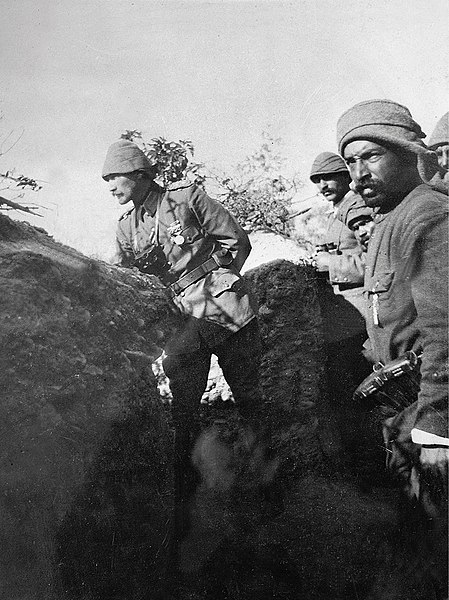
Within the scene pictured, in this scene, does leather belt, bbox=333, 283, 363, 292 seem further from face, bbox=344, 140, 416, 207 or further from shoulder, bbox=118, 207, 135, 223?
shoulder, bbox=118, 207, 135, 223

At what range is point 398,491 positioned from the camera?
Result: 2.52m

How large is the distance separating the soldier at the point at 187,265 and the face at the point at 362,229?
2.24 ft

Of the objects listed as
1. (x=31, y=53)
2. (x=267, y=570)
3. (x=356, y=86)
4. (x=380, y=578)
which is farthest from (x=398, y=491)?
(x=31, y=53)

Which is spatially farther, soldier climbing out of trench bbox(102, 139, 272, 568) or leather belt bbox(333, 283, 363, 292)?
leather belt bbox(333, 283, 363, 292)

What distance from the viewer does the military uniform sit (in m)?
3.24

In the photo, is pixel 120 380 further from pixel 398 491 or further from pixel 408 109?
pixel 408 109

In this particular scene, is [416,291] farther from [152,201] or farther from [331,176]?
[331,176]

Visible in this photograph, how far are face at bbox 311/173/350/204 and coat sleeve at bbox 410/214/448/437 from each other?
6.17 feet

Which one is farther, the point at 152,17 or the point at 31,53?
the point at 152,17

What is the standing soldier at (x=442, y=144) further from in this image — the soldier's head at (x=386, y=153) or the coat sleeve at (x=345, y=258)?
the coat sleeve at (x=345, y=258)

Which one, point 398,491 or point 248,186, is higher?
point 248,186

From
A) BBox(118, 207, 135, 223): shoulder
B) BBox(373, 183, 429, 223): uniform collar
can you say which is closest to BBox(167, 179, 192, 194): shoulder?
BBox(118, 207, 135, 223): shoulder

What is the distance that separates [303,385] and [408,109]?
1922mm

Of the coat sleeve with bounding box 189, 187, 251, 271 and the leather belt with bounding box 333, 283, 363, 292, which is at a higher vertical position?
the coat sleeve with bounding box 189, 187, 251, 271
